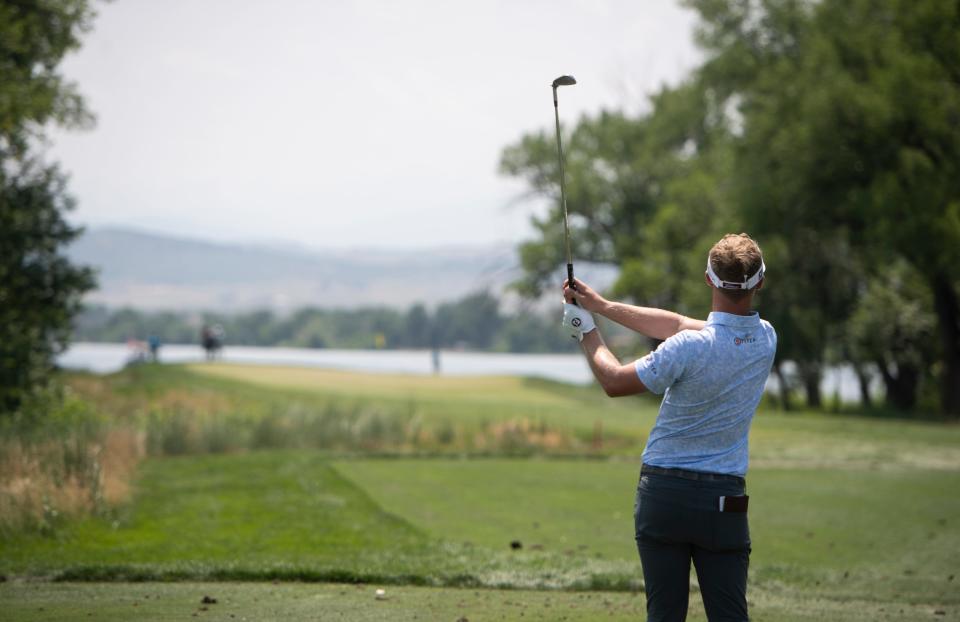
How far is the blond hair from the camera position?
4.15m

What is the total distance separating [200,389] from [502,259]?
3287 cm

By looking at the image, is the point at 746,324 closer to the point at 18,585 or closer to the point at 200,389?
the point at 18,585

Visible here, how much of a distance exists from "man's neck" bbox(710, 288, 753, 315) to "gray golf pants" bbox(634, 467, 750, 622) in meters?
0.65

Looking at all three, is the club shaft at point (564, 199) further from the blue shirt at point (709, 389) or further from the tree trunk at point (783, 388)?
the tree trunk at point (783, 388)

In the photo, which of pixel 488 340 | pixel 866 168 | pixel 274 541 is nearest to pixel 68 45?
pixel 274 541

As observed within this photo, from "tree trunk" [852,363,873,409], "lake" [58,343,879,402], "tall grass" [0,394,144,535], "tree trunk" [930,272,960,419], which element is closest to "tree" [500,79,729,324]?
Result: "lake" [58,343,879,402]

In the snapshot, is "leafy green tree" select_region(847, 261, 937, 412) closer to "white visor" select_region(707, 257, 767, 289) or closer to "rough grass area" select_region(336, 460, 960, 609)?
"rough grass area" select_region(336, 460, 960, 609)

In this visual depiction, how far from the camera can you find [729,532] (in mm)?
4191

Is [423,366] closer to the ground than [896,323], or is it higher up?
closer to the ground

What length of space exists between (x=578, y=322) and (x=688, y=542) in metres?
0.97

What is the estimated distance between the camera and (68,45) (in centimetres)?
2323

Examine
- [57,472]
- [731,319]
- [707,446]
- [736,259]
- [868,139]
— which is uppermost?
[868,139]

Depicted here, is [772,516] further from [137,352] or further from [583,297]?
[137,352]

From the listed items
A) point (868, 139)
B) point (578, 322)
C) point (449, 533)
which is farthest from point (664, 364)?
point (868, 139)
